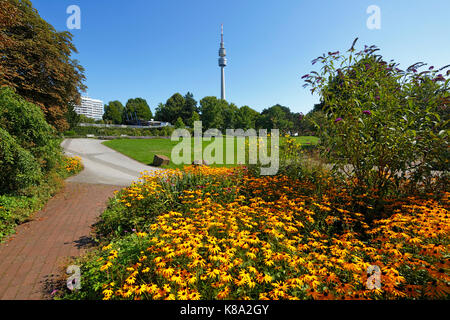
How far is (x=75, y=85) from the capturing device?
31.1 feet

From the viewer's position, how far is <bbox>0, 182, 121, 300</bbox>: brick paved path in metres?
2.96

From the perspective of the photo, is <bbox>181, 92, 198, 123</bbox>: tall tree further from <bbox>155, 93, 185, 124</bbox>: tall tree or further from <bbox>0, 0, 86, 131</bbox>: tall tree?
<bbox>0, 0, 86, 131</bbox>: tall tree

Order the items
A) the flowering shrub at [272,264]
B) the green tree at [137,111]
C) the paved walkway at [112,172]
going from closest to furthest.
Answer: the flowering shrub at [272,264] → the paved walkway at [112,172] → the green tree at [137,111]

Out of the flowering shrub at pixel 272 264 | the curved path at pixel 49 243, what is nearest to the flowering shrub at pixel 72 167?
the curved path at pixel 49 243

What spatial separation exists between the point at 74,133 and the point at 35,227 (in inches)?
1445

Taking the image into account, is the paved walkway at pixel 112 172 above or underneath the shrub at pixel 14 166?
underneath

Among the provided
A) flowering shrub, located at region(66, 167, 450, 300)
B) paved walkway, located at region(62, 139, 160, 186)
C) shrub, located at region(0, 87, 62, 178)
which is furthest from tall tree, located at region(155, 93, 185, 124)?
flowering shrub, located at region(66, 167, 450, 300)

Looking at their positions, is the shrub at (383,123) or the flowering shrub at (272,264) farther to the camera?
the shrub at (383,123)

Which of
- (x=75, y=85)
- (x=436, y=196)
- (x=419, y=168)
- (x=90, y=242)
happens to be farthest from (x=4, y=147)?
(x=436, y=196)

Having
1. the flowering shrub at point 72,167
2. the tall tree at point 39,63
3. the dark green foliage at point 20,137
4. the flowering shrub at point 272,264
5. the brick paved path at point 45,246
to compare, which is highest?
the tall tree at point 39,63

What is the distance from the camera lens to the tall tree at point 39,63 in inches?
282

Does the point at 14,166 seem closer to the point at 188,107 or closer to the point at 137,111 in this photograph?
the point at 188,107

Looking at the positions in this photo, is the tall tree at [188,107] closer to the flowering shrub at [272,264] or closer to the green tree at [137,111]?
the green tree at [137,111]
